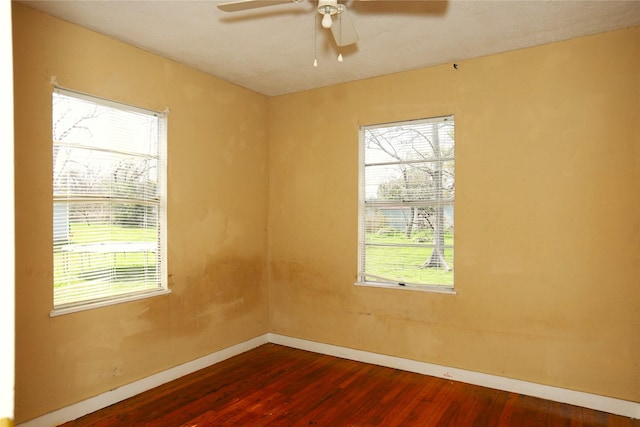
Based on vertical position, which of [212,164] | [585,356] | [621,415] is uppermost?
[212,164]

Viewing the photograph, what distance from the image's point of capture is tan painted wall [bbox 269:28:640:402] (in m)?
3.15

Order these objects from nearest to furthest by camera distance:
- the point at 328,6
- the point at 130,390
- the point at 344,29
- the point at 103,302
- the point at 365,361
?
1. the point at 328,6
2. the point at 344,29
3. the point at 103,302
4. the point at 130,390
5. the point at 365,361

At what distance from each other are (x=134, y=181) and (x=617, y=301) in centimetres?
391

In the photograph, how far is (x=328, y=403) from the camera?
3289mm

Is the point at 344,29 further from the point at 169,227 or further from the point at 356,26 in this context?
the point at 169,227

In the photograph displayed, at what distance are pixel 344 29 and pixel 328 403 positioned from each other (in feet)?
9.06

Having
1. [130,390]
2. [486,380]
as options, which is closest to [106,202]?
[130,390]

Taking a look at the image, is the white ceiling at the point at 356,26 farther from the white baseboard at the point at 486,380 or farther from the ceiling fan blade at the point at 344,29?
the white baseboard at the point at 486,380

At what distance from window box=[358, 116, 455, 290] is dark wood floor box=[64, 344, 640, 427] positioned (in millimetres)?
926

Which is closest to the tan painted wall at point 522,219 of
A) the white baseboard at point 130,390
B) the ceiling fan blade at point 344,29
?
the white baseboard at point 130,390

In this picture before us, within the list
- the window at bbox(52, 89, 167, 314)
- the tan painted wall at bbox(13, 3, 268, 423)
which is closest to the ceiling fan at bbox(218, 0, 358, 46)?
the tan painted wall at bbox(13, 3, 268, 423)

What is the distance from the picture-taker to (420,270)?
13.0 ft

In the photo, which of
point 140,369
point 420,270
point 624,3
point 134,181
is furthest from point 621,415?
point 134,181

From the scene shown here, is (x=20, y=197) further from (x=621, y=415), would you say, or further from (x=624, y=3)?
(x=621, y=415)
